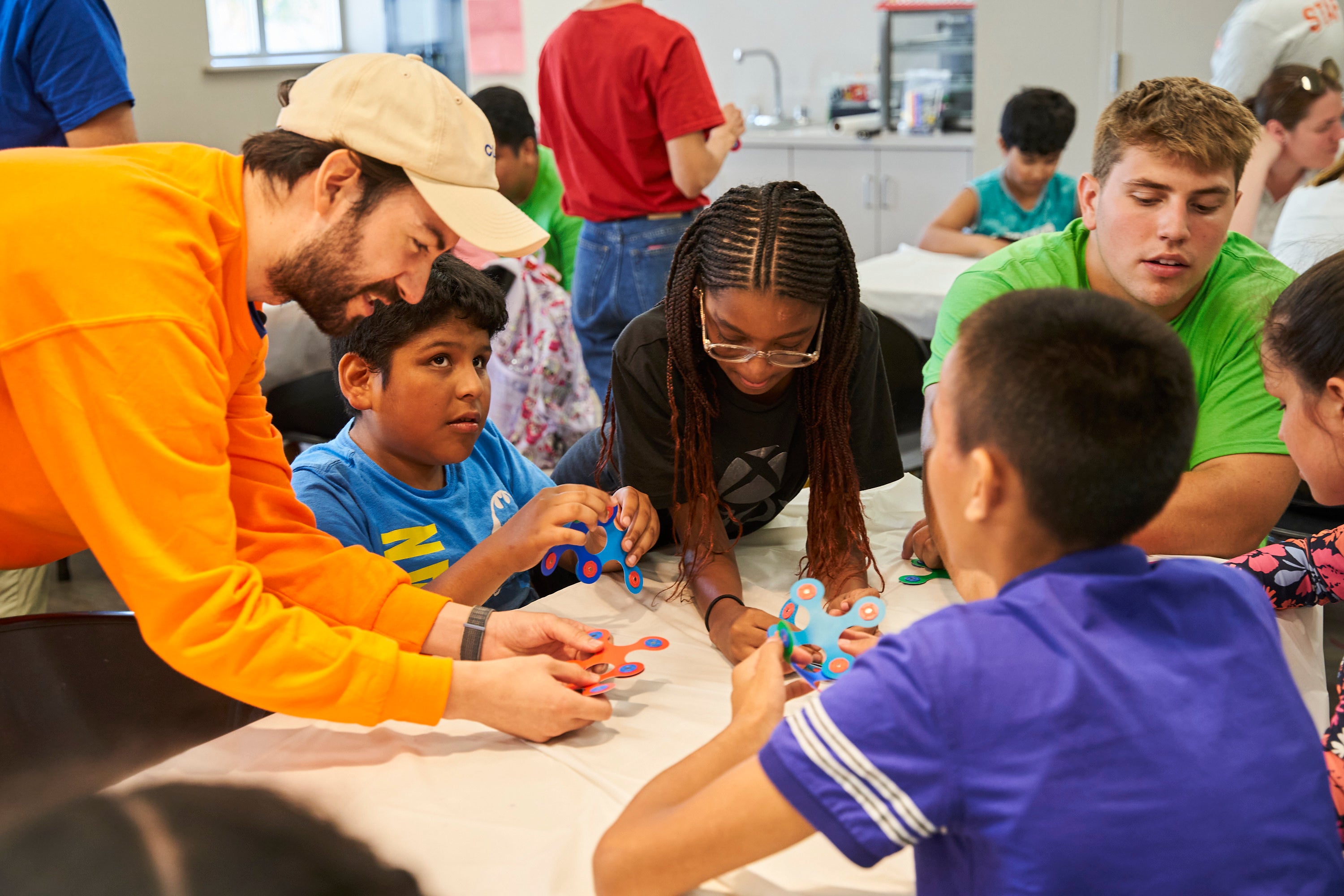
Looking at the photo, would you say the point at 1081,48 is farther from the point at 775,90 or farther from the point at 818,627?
the point at 818,627

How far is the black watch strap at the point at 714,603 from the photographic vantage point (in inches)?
57.4

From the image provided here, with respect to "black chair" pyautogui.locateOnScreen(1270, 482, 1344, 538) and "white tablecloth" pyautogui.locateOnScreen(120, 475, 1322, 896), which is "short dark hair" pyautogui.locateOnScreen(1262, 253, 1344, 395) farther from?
"black chair" pyautogui.locateOnScreen(1270, 482, 1344, 538)

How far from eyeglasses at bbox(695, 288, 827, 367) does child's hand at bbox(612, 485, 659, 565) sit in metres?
0.25

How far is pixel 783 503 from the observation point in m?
1.78

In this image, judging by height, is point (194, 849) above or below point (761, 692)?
below

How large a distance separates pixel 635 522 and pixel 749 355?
303 millimetres

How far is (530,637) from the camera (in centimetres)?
128

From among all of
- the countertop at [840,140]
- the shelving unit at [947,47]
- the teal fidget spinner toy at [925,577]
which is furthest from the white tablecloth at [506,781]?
the shelving unit at [947,47]

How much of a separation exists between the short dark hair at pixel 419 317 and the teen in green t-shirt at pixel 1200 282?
2.46 ft

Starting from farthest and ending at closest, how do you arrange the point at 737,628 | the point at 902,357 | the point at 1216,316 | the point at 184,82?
1. the point at 184,82
2. the point at 902,357
3. the point at 1216,316
4. the point at 737,628

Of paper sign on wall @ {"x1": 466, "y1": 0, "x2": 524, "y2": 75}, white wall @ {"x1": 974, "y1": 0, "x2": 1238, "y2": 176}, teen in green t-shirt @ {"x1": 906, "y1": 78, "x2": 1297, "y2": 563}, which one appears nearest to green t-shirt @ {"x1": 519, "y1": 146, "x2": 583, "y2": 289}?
teen in green t-shirt @ {"x1": 906, "y1": 78, "x2": 1297, "y2": 563}

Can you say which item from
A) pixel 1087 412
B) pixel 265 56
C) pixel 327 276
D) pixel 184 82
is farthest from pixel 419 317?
Result: pixel 265 56

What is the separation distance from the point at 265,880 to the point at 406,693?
0.21m

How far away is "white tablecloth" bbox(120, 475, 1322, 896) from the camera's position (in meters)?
0.93
